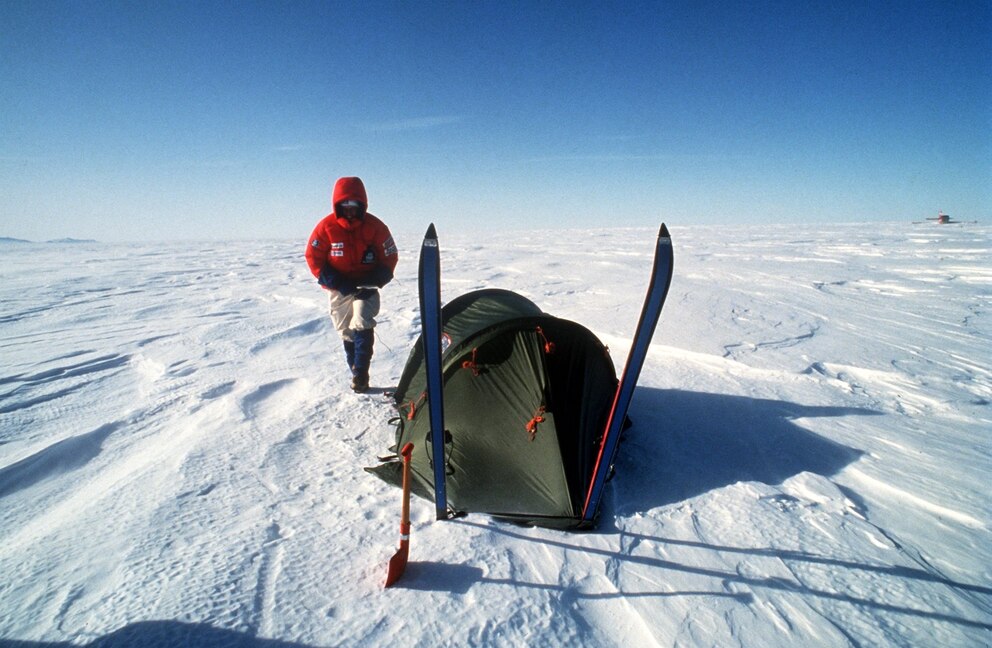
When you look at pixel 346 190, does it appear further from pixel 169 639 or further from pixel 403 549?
pixel 169 639

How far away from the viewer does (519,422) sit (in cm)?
274

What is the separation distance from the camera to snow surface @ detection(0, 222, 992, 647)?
1.86 m

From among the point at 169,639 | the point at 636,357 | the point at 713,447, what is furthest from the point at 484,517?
the point at 713,447

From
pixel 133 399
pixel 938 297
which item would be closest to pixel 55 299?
pixel 133 399

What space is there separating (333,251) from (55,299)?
9572mm

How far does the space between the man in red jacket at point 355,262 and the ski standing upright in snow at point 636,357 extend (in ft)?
8.29

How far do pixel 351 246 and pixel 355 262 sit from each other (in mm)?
157

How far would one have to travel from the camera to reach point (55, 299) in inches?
363

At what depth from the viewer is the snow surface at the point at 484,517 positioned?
1858 mm

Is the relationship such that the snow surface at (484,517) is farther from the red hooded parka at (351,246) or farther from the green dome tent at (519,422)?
the red hooded parka at (351,246)

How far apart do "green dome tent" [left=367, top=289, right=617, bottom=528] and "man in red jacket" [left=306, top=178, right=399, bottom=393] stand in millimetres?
1342

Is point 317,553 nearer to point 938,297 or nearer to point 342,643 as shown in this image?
point 342,643

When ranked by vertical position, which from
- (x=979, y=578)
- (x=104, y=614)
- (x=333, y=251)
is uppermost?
(x=333, y=251)

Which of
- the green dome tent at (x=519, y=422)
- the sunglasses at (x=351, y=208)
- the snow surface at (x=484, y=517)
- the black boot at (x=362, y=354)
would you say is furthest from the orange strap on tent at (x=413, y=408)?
the sunglasses at (x=351, y=208)
